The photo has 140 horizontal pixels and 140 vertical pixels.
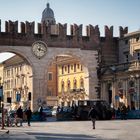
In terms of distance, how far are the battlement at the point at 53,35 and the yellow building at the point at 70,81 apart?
32.4 ft

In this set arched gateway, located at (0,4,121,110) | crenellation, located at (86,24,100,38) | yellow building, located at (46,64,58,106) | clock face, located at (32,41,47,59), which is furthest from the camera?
yellow building, located at (46,64,58,106)

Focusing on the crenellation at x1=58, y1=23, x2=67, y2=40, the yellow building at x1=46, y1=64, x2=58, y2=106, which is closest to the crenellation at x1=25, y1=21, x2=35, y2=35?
the crenellation at x1=58, y1=23, x2=67, y2=40

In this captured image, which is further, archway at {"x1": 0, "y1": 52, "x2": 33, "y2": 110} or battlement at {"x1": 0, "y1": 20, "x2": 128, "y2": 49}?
archway at {"x1": 0, "y1": 52, "x2": 33, "y2": 110}

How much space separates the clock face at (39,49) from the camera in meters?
62.8

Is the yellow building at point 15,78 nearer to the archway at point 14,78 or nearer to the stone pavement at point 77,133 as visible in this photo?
the archway at point 14,78

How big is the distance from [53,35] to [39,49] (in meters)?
2.68

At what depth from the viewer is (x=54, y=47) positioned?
63844 mm

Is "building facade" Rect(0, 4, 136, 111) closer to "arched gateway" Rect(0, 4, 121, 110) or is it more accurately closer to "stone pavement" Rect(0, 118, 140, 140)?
"arched gateway" Rect(0, 4, 121, 110)

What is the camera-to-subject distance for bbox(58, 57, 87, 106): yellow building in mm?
77750

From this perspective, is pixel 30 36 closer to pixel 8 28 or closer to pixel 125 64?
pixel 8 28

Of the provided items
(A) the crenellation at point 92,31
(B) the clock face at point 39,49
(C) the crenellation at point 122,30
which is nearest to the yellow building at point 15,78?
(B) the clock face at point 39,49

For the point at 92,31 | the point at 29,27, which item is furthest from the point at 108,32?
the point at 29,27

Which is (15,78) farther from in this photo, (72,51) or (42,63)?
(42,63)

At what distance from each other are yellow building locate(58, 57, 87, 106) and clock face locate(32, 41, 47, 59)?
495 inches
